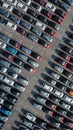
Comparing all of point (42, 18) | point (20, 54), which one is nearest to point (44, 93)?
point (20, 54)

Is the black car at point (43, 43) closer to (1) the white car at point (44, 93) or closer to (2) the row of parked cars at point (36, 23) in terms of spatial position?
(2) the row of parked cars at point (36, 23)

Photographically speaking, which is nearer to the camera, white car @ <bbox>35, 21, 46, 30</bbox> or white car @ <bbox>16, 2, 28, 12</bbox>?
white car @ <bbox>35, 21, 46, 30</bbox>

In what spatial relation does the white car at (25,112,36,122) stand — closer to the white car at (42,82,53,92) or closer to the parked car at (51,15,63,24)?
the white car at (42,82,53,92)

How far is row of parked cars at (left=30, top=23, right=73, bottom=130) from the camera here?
463ft

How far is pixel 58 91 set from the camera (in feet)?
464

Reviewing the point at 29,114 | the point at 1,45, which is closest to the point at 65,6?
the point at 1,45

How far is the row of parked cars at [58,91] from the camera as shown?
14112 centimetres

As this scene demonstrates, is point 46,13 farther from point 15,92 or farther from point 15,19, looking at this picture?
point 15,92

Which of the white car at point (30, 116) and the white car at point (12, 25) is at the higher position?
the white car at point (12, 25)

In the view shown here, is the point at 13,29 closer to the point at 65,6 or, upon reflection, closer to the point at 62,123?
the point at 65,6

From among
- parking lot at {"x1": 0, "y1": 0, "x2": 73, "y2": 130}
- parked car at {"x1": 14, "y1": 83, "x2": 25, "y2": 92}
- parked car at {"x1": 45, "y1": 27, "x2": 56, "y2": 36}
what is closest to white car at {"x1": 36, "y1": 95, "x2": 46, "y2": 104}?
parking lot at {"x1": 0, "y1": 0, "x2": 73, "y2": 130}

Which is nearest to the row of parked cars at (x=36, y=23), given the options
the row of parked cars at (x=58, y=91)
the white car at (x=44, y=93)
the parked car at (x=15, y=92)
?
the row of parked cars at (x=58, y=91)

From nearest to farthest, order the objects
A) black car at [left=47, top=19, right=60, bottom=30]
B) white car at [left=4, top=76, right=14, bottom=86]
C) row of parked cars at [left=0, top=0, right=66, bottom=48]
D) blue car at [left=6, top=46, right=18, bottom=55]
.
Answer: black car at [left=47, top=19, right=60, bottom=30], row of parked cars at [left=0, top=0, right=66, bottom=48], blue car at [left=6, top=46, right=18, bottom=55], white car at [left=4, top=76, right=14, bottom=86]

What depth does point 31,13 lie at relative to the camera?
14175 centimetres
